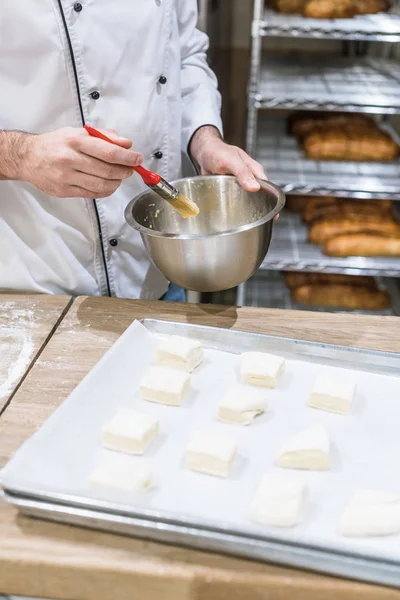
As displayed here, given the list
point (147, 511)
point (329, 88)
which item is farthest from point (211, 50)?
point (147, 511)

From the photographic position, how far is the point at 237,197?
133 cm

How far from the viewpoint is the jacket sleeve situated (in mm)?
1560

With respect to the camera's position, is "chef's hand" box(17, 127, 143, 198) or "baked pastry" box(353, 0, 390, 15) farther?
"baked pastry" box(353, 0, 390, 15)

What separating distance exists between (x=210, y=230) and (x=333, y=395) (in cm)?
51

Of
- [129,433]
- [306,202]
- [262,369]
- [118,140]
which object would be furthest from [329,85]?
[129,433]

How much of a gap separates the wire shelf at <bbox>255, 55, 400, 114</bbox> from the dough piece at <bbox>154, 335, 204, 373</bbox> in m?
1.39

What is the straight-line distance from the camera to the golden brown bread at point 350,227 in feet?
8.18

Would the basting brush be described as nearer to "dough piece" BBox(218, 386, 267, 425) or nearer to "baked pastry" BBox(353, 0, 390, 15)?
"dough piece" BBox(218, 386, 267, 425)

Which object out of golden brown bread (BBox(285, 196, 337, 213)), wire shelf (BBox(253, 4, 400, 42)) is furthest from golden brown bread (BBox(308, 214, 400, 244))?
wire shelf (BBox(253, 4, 400, 42))

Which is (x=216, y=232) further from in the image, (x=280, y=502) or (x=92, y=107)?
(x=280, y=502)

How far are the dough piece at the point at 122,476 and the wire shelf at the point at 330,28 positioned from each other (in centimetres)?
171

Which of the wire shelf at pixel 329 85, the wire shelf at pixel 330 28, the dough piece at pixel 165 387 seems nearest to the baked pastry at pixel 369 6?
the wire shelf at pixel 330 28

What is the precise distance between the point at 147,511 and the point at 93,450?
0.55 ft

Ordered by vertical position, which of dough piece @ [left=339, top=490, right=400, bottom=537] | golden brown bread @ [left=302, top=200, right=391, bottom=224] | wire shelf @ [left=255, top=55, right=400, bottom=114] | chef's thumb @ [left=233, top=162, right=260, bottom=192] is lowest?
golden brown bread @ [left=302, top=200, right=391, bottom=224]
